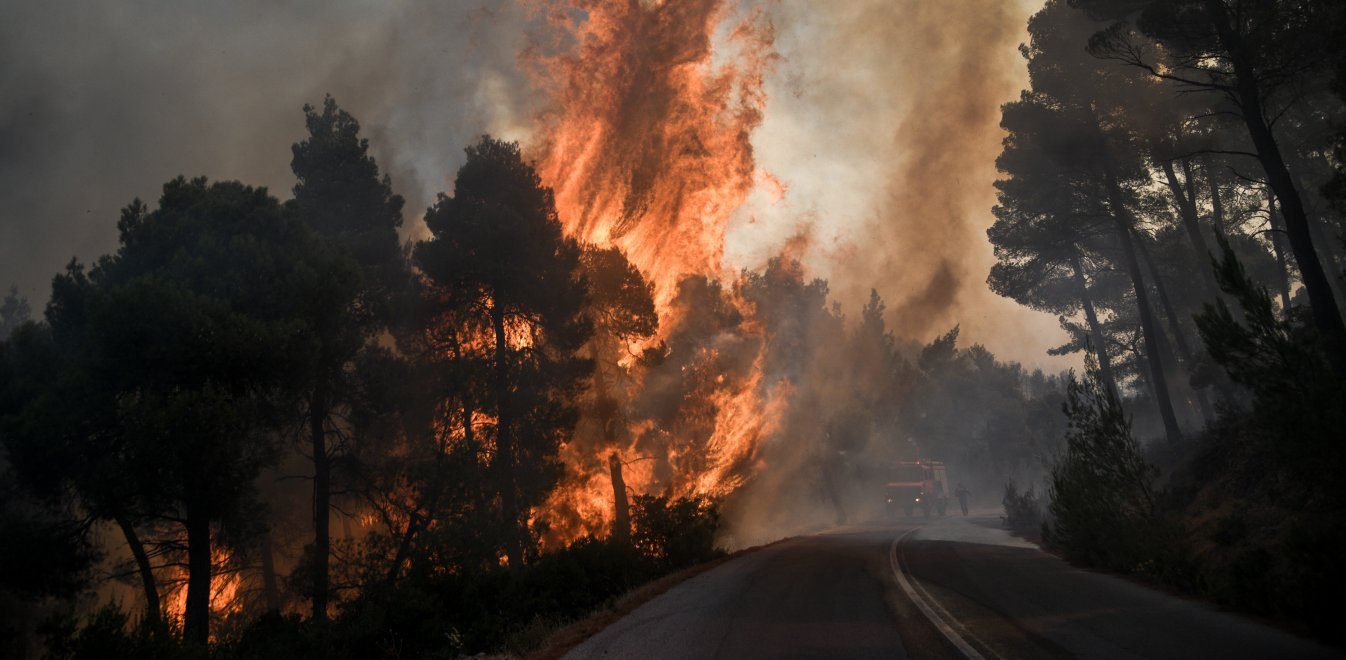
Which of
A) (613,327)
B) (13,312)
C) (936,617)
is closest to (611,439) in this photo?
(613,327)

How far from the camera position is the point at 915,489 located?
2611 inches

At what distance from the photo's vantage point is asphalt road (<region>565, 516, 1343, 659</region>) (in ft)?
29.8

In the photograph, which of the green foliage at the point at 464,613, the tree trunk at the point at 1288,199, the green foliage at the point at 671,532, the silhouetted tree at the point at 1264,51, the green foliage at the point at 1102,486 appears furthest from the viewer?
the green foliage at the point at 671,532

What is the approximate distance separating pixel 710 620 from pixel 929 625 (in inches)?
140

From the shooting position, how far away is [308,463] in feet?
113

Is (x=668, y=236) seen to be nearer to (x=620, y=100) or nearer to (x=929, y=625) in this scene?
(x=620, y=100)

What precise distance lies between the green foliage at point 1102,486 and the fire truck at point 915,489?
48262 millimetres

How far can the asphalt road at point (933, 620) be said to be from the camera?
9094 millimetres

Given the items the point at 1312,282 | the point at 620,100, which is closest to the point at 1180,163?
the point at 1312,282

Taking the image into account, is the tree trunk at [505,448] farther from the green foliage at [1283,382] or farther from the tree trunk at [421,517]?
the green foliage at [1283,382]

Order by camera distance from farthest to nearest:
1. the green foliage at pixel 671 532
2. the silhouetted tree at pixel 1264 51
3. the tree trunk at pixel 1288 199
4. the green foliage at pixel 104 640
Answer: the green foliage at pixel 671 532
the silhouetted tree at pixel 1264 51
the tree trunk at pixel 1288 199
the green foliage at pixel 104 640

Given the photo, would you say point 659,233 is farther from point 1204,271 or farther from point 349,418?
point 1204,271

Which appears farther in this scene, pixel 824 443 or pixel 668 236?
pixel 824 443

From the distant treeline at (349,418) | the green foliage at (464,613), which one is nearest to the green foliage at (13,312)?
the distant treeline at (349,418)
